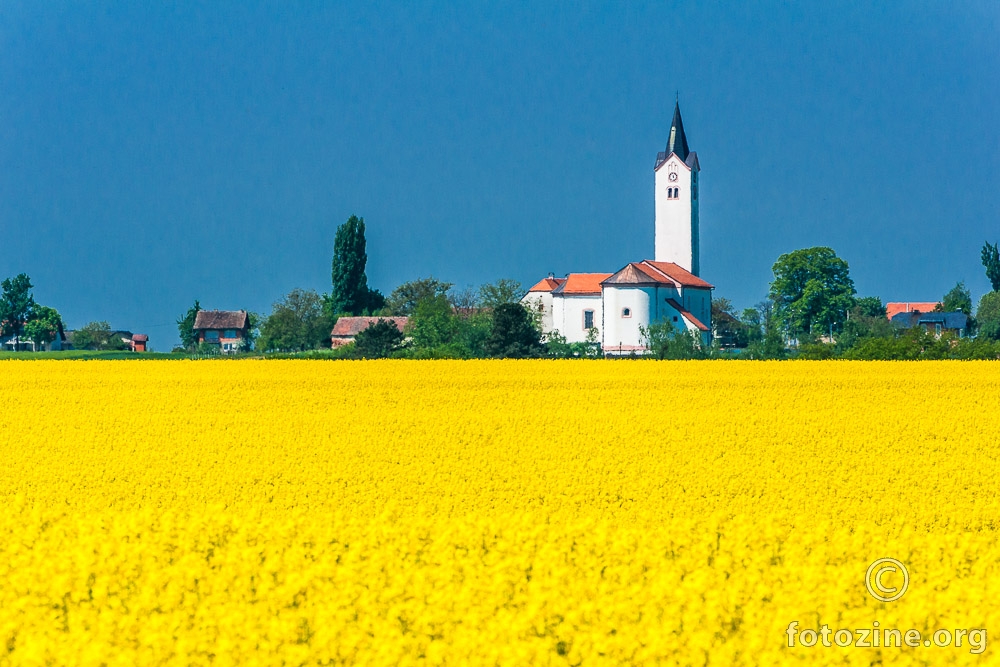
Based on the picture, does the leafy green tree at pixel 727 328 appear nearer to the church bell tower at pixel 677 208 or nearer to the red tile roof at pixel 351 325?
the church bell tower at pixel 677 208

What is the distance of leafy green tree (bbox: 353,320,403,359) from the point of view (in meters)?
49.6

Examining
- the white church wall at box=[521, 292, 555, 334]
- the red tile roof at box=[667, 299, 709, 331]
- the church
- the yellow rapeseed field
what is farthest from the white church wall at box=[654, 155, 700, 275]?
the yellow rapeseed field

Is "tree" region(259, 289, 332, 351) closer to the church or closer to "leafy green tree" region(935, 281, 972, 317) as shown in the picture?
the church

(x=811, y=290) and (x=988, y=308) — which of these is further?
(x=988, y=308)

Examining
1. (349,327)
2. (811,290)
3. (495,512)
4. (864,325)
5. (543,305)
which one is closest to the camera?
(495,512)

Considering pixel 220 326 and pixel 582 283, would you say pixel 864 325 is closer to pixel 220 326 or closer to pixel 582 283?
pixel 582 283

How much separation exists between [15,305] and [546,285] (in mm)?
55659

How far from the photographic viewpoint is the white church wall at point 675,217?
124750mm

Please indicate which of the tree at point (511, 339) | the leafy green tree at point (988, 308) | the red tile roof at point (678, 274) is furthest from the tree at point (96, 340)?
the leafy green tree at point (988, 308)

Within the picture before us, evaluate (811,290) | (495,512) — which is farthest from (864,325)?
(495,512)

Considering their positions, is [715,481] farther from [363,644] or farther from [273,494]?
[363,644]

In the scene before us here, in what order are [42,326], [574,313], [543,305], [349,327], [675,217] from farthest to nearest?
[675,217] < [543,305] < [574,313] < [349,327] < [42,326]

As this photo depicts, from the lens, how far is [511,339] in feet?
188

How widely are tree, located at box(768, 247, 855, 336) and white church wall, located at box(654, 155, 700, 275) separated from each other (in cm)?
2161
